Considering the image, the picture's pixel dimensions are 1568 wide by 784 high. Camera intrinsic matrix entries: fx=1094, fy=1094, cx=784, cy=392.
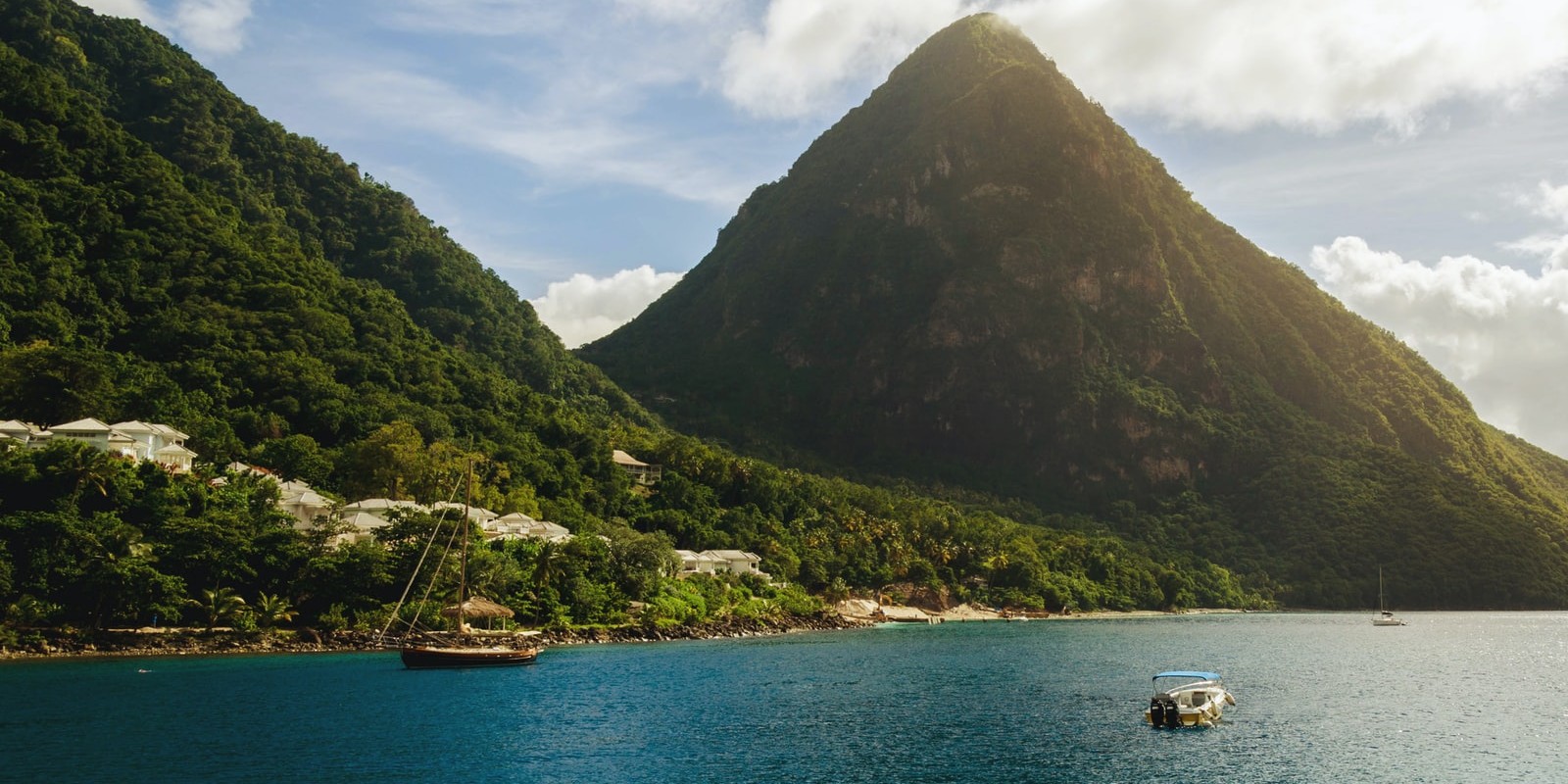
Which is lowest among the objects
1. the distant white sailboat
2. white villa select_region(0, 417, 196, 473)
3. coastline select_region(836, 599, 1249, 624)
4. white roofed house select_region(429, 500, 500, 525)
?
coastline select_region(836, 599, 1249, 624)

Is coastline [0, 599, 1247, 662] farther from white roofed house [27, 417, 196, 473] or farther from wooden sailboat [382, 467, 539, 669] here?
white roofed house [27, 417, 196, 473]

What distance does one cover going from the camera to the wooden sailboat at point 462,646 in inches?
2470

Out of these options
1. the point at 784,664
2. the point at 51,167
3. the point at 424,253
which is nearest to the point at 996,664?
the point at 784,664

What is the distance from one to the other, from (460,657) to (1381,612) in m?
138

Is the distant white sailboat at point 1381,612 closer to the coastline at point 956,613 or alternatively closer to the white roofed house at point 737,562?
the coastline at point 956,613

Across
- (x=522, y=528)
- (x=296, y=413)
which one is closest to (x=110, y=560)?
(x=522, y=528)

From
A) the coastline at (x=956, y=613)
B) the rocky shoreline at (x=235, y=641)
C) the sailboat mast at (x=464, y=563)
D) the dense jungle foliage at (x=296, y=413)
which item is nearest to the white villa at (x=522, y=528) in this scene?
the dense jungle foliage at (x=296, y=413)

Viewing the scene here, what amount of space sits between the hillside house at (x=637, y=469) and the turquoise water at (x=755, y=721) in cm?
5784

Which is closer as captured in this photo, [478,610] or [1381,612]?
[478,610]

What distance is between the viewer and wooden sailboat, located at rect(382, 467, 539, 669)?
62750 mm

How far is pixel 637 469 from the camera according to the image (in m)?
135

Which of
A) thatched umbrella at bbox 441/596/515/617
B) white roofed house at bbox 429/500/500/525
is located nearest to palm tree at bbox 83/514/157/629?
thatched umbrella at bbox 441/596/515/617

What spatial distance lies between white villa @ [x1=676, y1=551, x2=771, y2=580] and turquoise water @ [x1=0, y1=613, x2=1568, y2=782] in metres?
32.2

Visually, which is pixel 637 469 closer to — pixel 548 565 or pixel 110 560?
pixel 548 565
